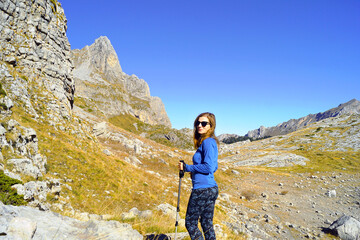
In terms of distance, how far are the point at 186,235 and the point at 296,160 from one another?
59551 mm

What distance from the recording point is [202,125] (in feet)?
16.3

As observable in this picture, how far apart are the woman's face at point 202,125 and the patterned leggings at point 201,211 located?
1521 millimetres

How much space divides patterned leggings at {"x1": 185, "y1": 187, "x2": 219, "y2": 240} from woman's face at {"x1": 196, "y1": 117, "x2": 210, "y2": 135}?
1.52m

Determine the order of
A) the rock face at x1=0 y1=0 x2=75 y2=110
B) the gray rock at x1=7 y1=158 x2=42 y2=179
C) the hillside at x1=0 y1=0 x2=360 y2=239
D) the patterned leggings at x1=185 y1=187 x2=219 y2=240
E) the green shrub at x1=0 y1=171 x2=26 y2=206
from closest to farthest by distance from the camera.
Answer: the patterned leggings at x1=185 y1=187 x2=219 y2=240 → the hillside at x1=0 y1=0 x2=360 y2=239 → the green shrub at x1=0 y1=171 x2=26 y2=206 → the gray rock at x1=7 y1=158 x2=42 y2=179 → the rock face at x1=0 y1=0 x2=75 y2=110

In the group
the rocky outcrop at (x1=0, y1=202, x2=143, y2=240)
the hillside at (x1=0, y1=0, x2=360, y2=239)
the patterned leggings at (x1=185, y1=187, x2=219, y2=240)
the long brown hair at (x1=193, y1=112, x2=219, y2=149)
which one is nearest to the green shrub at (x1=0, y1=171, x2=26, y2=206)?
the hillside at (x1=0, y1=0, x2=360, y2=239)

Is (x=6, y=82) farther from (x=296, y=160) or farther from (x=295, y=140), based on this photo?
(x=295, y=140)

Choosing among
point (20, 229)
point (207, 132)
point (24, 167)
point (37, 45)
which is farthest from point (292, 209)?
point (37, 45)

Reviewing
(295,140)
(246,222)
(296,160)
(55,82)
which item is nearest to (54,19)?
(55,82)

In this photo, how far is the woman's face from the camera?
494cm

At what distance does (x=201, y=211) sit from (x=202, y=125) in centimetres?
219

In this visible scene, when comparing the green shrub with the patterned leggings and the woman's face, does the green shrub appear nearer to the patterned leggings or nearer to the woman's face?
the patterned leggings

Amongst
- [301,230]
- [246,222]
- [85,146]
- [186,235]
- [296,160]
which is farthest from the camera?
[296,160]

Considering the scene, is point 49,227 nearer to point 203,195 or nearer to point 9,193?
point 203,195

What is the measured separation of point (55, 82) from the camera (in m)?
23.8
